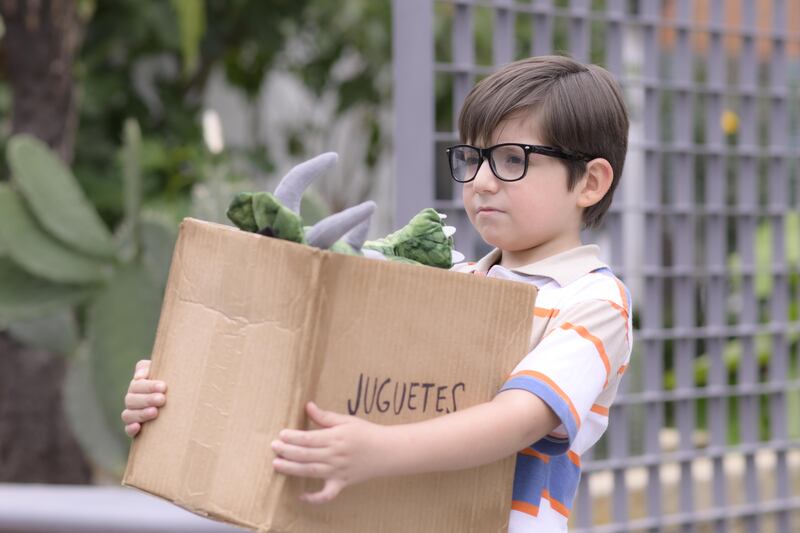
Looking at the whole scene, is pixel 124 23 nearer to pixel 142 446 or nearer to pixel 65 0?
pixel 65 0

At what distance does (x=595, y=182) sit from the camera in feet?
4.03

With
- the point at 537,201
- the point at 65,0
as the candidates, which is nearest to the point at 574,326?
the point at 537,201

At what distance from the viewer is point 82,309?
4.95m

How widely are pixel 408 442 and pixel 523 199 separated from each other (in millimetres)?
313

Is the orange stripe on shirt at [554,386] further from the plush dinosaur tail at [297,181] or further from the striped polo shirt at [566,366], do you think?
the plush dinosaur tail at [297,181]

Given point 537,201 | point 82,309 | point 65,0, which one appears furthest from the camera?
point 82,309

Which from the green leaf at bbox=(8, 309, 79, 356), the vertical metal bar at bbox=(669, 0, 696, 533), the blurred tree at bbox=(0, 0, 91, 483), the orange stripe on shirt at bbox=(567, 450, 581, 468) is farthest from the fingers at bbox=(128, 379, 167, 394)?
the blurred tree at bbox=(0, 0, 91, 483)

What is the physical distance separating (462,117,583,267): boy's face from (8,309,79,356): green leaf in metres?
2.67

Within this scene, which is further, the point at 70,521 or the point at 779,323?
the point at 779,323

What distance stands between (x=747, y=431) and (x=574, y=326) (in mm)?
2250

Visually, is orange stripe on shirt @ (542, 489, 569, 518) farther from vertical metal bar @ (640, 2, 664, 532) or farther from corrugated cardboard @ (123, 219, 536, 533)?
vertical metal bar @ (640, 2, 664, 532)

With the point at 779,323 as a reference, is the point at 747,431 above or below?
below

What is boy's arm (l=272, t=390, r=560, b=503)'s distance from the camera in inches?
38.5

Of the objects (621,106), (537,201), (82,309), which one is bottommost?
(537,201)
